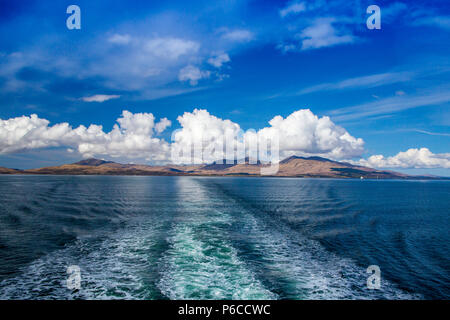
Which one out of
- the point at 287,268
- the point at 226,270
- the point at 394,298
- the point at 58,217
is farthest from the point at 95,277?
the point at 58,217

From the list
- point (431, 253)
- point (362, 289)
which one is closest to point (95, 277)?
point (362, 289)

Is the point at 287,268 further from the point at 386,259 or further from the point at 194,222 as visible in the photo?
the point at 194,222

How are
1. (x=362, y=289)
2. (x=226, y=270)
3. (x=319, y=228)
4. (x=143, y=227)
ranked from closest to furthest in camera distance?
(x=362, y=289) → (x=226, y=270) → (x=143, y=227) → (x=319, y=228)

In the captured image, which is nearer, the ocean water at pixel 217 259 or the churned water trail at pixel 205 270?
the churned water trail at pixel 205 270

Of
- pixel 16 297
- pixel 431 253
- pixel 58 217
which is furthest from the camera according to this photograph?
pixel 58 217

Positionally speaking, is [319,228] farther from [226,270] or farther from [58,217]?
[58,217]

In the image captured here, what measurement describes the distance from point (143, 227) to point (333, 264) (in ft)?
78.4

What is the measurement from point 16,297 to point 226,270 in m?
13.2

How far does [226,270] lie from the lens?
61.5ft

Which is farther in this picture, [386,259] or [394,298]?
[386,259]

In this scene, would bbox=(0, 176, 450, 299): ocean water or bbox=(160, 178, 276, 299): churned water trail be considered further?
bbox=(0, 176, 450, 299): ocean water

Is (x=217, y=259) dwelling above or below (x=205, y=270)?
below

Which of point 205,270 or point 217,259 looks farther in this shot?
point 217,259
